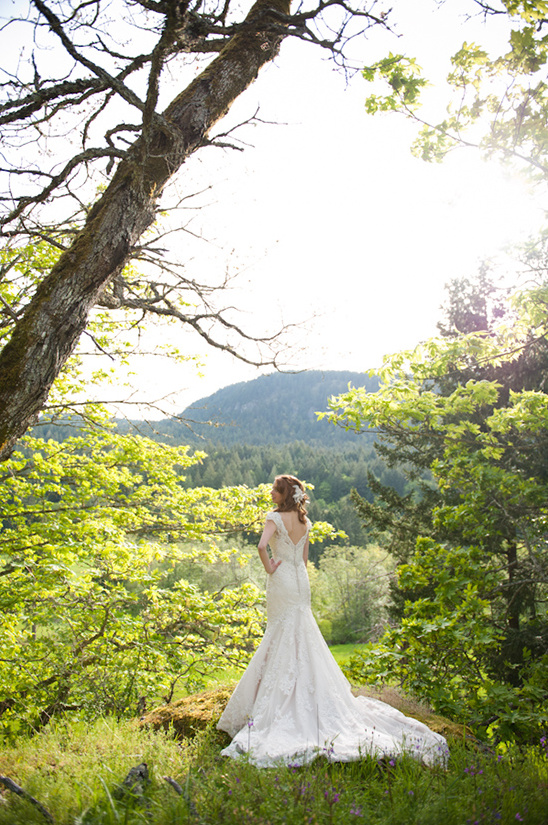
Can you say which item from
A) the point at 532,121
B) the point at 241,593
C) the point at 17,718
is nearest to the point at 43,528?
the point at 17,718

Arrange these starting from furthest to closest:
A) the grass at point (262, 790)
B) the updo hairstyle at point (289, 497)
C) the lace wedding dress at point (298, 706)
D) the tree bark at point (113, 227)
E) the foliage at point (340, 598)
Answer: the foliage at point (340, 598) < the updo hairstyle at point (289, 497) < the lace wedding dress at point (298, 706) < the tree bark at point (113, 227) < the grass at point (262, 790)

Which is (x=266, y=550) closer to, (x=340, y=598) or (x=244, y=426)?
(x=244, y=426)

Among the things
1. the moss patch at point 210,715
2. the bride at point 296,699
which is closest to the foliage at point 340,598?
the moss patch at point 210,715

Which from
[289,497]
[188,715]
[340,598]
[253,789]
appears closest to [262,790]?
[253,789]

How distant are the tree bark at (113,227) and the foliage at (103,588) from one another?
3350 millimetres

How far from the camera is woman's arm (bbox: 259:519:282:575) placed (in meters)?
4.00

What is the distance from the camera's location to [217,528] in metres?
8.66

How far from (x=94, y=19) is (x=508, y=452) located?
11473 mm

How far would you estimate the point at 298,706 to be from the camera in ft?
12.0

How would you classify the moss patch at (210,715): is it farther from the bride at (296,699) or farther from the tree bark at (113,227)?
the tree bark at (113,227)

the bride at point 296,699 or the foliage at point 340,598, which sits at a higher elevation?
the bride at point 296,699

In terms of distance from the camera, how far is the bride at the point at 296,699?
321 centimetres

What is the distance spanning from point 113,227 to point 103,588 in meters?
5.64

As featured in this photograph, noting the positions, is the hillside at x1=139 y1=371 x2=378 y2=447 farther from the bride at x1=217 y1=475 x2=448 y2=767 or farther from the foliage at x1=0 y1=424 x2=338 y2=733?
the bride at x1=217 y1=475 x2=448 y2=767
